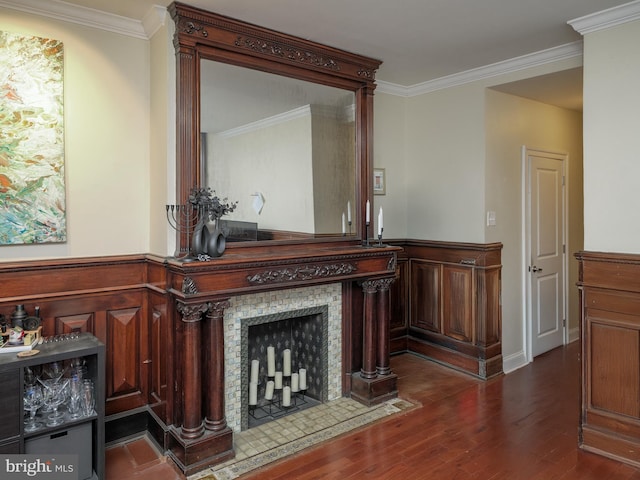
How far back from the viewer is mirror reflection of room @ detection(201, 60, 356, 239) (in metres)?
2.83

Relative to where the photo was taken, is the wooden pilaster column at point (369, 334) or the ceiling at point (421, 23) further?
the wooden pilaster column at point (369, 334)

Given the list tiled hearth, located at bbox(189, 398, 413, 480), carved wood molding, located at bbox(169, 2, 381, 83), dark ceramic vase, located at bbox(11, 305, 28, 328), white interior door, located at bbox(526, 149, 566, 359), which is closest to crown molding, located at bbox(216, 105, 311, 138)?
carved wood molding, located at bbox(169, 2, 381, 83)

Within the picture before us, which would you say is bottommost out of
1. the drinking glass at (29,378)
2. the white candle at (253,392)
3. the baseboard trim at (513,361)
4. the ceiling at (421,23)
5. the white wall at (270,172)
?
the baseboard trim at (513,361)

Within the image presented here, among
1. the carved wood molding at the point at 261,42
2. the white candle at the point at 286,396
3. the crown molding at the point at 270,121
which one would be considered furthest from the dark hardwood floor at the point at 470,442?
the carved wood molding at the point at 261,42

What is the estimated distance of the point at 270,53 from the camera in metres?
3.00

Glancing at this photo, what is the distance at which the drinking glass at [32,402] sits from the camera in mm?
2219

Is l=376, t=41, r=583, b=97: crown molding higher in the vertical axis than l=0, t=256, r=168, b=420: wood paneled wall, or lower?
higher

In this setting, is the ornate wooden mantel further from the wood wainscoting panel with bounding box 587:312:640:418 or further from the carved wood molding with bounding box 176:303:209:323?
the wood wainscoting panel with bounding box 587:312:640:418

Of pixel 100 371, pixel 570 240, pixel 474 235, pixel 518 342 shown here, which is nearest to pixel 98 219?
pixel 100 371

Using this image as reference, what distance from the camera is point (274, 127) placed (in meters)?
3.13

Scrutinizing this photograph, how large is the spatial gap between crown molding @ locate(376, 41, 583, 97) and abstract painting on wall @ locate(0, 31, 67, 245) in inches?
105

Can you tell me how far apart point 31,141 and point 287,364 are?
7.09 ft

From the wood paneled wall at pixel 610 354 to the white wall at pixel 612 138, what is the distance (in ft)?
0.47

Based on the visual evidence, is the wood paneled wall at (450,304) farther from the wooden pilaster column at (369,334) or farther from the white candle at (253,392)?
the white candle at (253,392)
